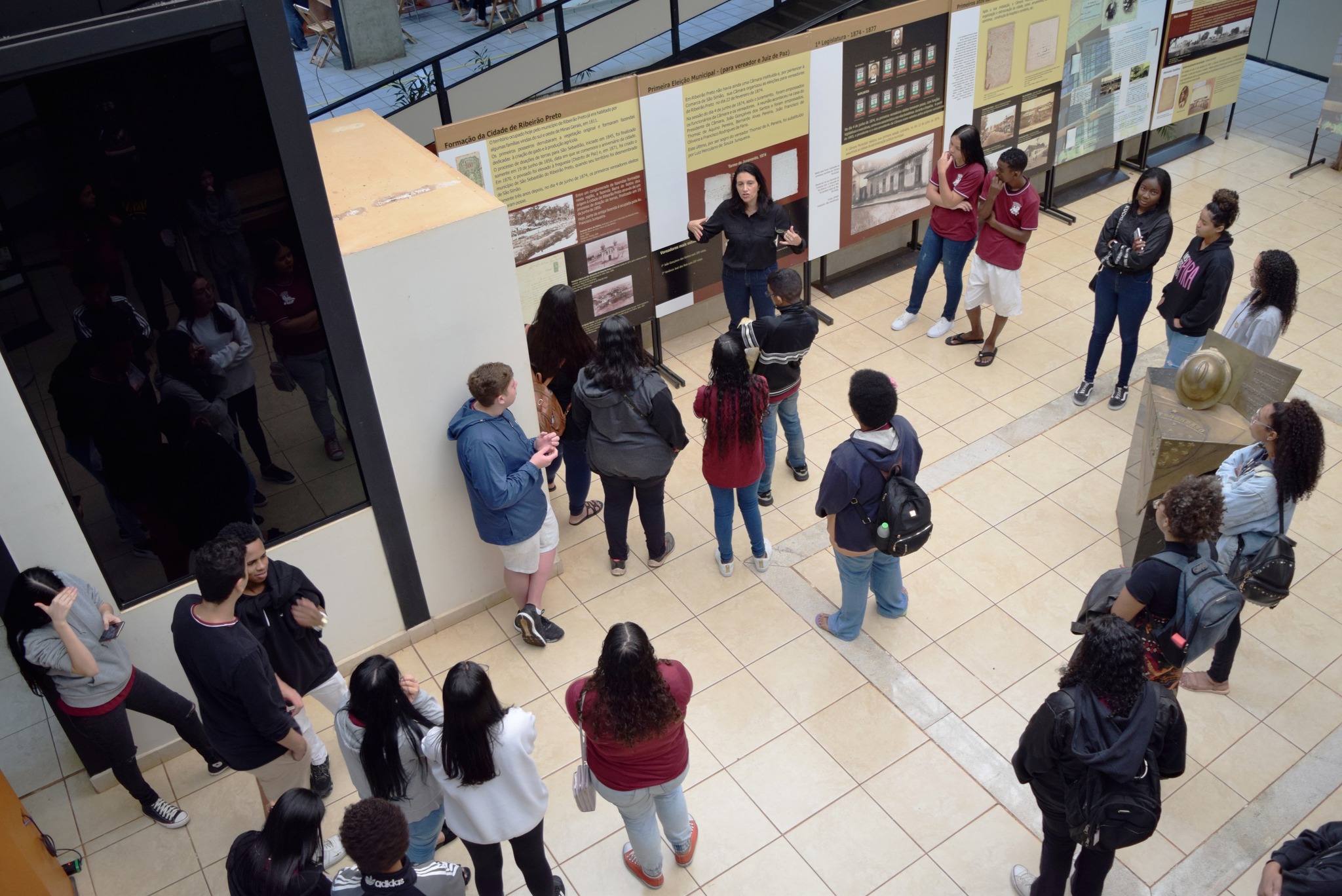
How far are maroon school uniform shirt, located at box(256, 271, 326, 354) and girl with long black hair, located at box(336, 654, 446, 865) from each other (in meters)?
1.72

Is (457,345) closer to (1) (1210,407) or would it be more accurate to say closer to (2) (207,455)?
(2) (207,455)

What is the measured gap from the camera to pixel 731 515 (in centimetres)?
570

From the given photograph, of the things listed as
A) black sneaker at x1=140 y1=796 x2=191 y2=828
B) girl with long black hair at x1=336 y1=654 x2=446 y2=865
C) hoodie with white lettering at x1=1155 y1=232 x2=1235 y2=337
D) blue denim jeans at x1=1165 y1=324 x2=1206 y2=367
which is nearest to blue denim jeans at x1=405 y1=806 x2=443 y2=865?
girl with long black hair at x1=336 y1=654 x2=446 y2=865

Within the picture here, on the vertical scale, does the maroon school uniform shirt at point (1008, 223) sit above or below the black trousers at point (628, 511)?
above

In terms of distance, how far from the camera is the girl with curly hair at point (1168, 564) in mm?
4051

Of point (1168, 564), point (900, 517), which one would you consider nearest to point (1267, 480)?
point (1168, 564)

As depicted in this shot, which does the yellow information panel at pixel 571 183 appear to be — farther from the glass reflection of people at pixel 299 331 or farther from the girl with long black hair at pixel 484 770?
the girl with long black hair at pixel 484 770

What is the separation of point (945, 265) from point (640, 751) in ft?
17.2

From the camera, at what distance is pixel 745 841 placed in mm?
4543

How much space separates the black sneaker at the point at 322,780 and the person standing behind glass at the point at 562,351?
1.81m

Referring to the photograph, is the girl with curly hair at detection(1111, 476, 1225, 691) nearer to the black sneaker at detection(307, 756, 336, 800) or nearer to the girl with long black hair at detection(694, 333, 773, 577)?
the girl with long black hair at detection(694, 333, 773, 577)

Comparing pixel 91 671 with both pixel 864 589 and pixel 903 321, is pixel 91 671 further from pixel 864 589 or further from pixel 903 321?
pixel 903 321

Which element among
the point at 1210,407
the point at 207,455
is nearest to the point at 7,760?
the point at 207,455

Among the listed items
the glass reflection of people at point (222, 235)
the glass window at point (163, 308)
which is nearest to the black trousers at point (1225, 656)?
the glass window at point (163, 308)
